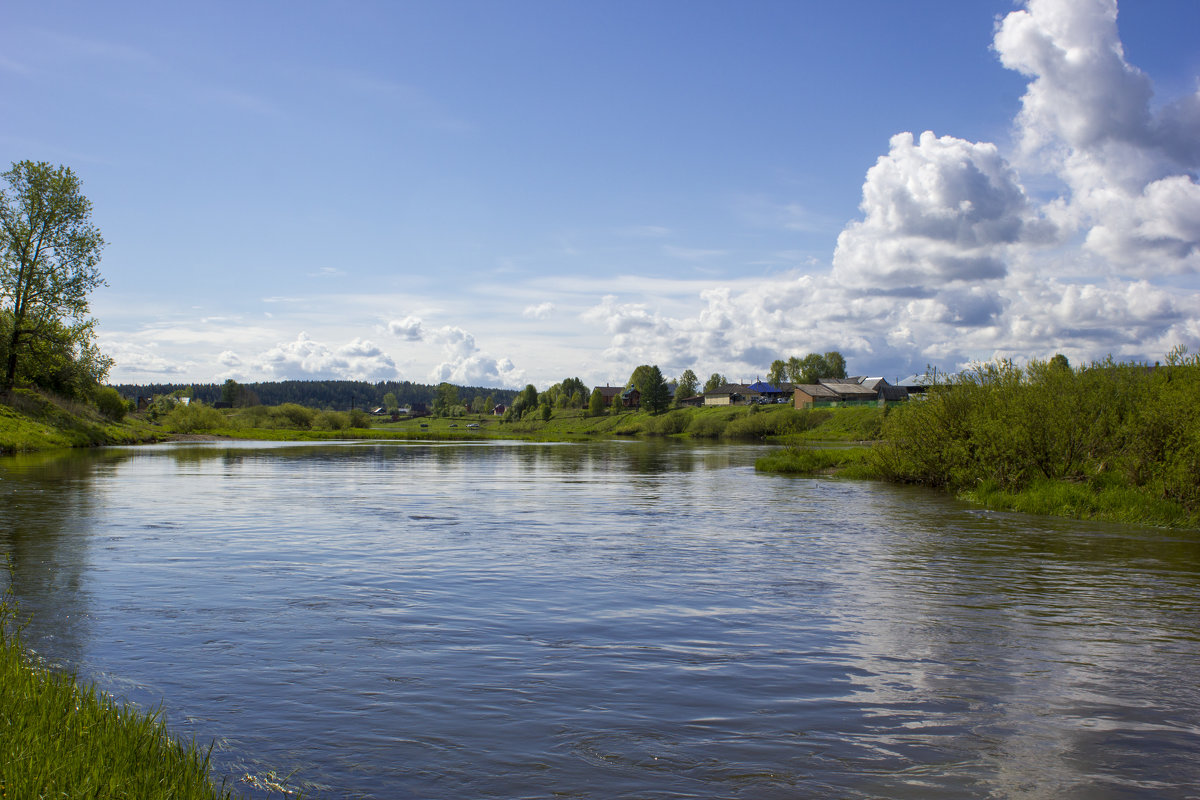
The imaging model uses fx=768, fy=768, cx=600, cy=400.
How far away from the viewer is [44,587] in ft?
46.3

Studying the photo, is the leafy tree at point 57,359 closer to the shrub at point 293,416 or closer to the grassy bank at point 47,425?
the grassy bank at point 47,425

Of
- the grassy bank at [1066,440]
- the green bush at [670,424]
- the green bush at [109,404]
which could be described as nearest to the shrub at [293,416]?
the green bush at [109,404]

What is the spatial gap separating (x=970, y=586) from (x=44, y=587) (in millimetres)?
18149

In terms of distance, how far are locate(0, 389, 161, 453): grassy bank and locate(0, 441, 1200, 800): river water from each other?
37.3 m

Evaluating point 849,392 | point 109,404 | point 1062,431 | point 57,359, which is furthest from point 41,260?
point 849,392

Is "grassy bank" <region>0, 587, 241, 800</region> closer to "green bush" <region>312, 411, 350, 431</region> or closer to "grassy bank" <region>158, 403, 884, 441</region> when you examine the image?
"grassy bank" <region>158, 403, 884, 441</region>

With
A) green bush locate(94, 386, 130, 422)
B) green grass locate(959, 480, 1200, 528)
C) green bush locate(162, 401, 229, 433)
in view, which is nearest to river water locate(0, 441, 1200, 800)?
green grass locate(959, 480, 1200, 528)

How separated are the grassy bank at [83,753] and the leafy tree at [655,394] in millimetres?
173660

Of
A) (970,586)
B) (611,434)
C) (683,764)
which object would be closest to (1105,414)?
(970,586)

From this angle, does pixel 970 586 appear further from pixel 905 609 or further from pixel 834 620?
pixel 834 620

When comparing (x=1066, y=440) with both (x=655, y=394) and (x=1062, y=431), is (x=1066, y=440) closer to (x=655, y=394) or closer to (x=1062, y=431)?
(x=1062, y=431)

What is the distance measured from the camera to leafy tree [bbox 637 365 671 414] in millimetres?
180250

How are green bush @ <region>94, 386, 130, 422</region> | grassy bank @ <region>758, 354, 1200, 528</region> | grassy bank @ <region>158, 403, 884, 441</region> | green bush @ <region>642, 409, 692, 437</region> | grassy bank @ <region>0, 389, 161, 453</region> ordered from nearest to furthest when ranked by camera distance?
1. grassy bank @ <region>758, 354, 1200, 528</region>
2. grassy bank @ <region>0, 389, 161, 453</region>
3. green bush @ <region>94, 386, 130, 422</region>
4. grassy bank @ <region>158, 403, 884, 441</region>
5. green bush @ <region>642, 409, 692, 437</region>

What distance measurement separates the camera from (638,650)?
11289mm
